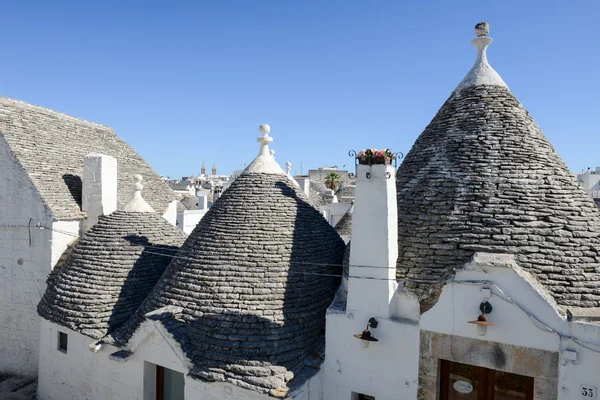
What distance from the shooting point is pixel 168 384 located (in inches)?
349

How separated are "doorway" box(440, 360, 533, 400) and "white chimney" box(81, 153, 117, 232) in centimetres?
1164

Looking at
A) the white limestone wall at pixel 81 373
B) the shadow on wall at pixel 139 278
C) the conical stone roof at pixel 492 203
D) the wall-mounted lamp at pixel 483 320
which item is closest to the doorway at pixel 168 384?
the white limestone wall at pixel 81 373

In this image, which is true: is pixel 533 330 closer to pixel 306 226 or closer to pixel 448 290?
pixel 448 290

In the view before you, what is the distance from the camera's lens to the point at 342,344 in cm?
753

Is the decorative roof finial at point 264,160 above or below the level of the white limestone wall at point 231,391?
above

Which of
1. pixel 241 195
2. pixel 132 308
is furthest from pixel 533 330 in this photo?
pixel 132 308

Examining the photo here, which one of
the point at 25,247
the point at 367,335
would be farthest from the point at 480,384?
the point at 25,247

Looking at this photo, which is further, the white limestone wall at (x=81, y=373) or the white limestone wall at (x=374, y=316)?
the white limestone wall at (x=81, y=373)

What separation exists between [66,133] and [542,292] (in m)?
17.0

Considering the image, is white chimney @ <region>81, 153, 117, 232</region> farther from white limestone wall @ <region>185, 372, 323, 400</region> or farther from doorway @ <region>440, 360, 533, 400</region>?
doorway @ <region>440, 360, 533, 400</region>

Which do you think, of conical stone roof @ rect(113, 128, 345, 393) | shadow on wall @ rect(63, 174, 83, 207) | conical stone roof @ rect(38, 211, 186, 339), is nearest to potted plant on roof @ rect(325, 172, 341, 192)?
shadow on wall @ rect(63, 174, 83, 207)

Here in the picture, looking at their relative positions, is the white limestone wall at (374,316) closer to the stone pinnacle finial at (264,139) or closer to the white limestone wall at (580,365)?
the white limestone wall at (580,365)

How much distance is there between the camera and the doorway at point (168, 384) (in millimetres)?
8773

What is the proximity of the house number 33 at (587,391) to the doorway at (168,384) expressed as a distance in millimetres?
7149
